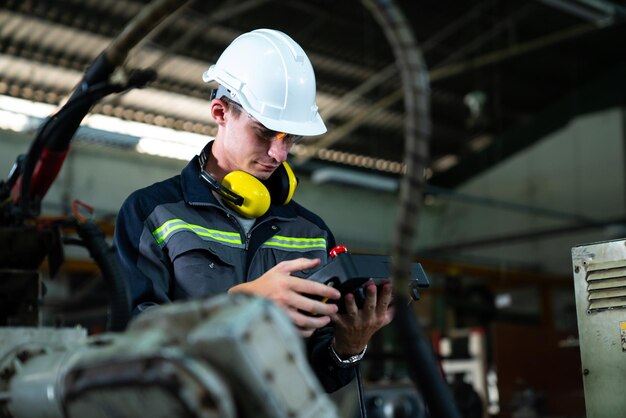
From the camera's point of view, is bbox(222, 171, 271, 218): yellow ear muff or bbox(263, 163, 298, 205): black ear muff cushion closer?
bbox(222, 171, 271, 218): yellow ear muff

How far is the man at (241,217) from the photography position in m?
1.42

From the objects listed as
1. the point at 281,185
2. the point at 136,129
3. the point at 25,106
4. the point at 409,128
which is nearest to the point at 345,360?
the point at 281,185

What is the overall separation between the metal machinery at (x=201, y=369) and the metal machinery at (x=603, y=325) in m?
0.76

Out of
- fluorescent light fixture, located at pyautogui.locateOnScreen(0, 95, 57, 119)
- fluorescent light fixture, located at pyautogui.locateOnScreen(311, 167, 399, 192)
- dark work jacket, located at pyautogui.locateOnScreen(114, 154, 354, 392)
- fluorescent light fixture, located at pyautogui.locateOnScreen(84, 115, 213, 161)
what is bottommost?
dark work jacket, located at pyautogui.locateOnScreen(114, 154, 354, 392)

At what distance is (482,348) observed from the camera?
463cm

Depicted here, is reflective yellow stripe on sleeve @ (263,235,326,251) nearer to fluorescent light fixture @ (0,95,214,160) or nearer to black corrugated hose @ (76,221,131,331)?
black corrugated hose @ (76,221,131,331)

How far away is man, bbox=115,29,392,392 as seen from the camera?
55.8 inches

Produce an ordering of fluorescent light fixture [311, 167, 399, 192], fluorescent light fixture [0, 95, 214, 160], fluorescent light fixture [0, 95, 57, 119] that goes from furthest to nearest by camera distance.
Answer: fluorescent light fixture [0, 95, 57, 119], fluorescent light fixture [0, 95, 214, 160], fluorescent light fixture [311, 167, 399, 192]

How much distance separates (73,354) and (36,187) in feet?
1.42

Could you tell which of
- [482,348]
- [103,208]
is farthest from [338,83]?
[482,348]

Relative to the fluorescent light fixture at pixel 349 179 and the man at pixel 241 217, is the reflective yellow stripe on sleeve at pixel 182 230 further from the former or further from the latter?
the fluorescent light fixture at pixel 349 179

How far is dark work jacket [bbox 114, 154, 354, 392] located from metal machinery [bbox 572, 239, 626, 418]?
0.44 metres

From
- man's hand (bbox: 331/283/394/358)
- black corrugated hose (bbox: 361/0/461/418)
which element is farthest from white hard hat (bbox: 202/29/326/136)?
black corrugated hose (bbox: 361/0/461/418)

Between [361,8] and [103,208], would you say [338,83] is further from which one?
[103,208]
